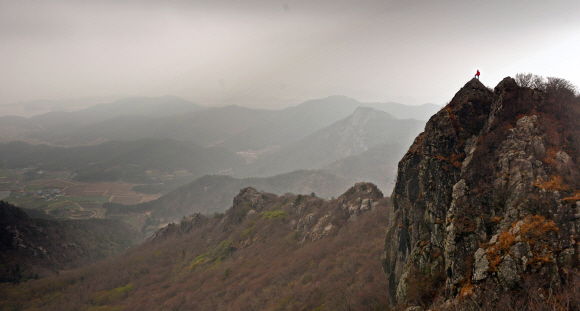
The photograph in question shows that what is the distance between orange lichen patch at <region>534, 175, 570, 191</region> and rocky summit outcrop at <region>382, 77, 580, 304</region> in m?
0.03

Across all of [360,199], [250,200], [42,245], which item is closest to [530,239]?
[360,199]

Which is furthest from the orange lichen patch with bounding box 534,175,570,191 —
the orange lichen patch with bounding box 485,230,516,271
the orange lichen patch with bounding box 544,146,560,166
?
the orange lichen patch with bounding box 485,230,516,271

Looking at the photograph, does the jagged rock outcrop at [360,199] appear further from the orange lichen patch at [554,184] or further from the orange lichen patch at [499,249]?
the orange lichen patch at [499,249]

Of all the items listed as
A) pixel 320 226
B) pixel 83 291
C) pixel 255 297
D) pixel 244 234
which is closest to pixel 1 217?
pixel 83 291

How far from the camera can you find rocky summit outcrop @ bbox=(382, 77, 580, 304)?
32.7 feet

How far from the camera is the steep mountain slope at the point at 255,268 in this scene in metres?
36.3

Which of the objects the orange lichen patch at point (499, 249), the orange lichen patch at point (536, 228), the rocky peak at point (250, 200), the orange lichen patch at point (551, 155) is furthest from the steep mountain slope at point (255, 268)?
the orange lichen patch at point (551, 155)

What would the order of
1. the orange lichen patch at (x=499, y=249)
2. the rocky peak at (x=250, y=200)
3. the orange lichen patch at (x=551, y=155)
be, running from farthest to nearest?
the rocky peak at (x=250, y=200), the orange lichen patch at (x=551, y=155), the orange lichen patch at (x=499, y=249)

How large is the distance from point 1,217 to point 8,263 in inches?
1392

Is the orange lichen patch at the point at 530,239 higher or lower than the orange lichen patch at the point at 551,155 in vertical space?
lower

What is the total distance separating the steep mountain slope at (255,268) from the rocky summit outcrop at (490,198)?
1087 centimetres

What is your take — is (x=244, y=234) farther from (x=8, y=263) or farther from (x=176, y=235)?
(x=8, y=263)

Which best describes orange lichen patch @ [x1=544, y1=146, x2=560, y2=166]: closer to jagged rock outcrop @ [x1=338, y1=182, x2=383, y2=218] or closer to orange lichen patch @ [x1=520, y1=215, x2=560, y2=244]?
orange lichen patch @ [x1=520, y1=215, x2=560, y2=244]

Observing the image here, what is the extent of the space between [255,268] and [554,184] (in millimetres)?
59943
